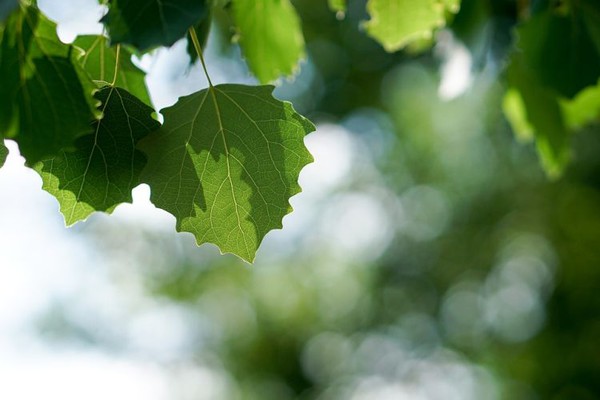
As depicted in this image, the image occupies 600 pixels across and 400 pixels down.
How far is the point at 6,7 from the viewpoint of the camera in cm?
96

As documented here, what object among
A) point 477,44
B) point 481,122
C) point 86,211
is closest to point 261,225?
point 86,211

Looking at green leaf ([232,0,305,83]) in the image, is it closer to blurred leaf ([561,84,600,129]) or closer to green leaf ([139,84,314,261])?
green leaf ([139,84,314,261])

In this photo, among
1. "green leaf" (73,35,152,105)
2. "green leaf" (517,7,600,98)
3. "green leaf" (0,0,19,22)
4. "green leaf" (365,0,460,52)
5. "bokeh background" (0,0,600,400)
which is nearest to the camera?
"green leaf" (0,0,19,22)

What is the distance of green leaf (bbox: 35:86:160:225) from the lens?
1193mm

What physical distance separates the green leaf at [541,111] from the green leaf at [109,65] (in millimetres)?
1094

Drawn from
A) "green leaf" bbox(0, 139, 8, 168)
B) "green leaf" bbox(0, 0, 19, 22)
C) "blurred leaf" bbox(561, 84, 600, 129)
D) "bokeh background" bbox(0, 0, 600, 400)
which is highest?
"bokeh background" bbox(0, 0, 600, 400)

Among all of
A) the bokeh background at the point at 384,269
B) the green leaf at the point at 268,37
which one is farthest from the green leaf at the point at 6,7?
the bokeh background at the point at 384,269

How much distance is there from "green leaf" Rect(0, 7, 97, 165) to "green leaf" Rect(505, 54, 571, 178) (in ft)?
4.54

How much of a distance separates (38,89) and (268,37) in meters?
0.92

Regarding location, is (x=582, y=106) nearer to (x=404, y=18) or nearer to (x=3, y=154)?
(x=404, y=18)

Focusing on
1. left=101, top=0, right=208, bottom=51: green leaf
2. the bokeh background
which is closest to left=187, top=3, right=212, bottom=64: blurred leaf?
left=101, top=0, right=208, bottom=51: green leaf

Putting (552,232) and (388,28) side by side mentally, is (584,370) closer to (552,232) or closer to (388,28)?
(552,232)

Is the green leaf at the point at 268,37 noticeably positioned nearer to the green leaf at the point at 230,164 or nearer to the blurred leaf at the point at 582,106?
the green leaf at the point at 230,164

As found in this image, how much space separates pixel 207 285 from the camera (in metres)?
15.1
